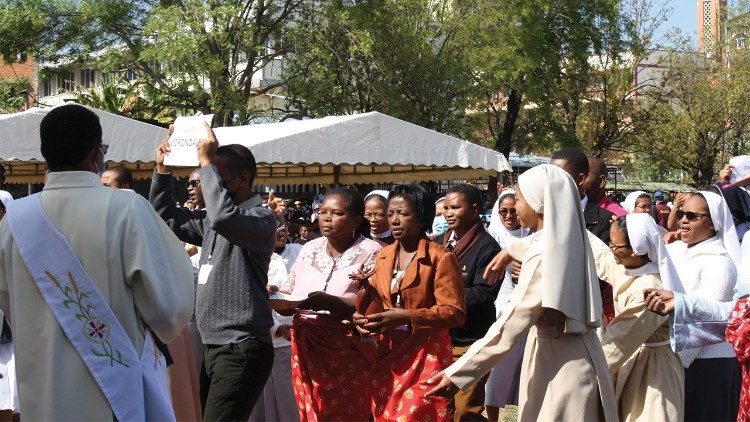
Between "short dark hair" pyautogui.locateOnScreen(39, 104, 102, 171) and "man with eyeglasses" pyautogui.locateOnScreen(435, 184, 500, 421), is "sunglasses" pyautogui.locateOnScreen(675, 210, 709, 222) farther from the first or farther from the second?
"short dark hair" pyautogui.locateOnScreen(39, 104, 102, 171)

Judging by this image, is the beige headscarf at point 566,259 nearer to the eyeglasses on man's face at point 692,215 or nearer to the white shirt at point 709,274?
the white shirt at point 709,274

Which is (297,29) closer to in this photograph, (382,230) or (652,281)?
(382,230)

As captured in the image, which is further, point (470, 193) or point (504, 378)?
point (504, 378)

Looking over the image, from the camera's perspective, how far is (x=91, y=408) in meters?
3.57

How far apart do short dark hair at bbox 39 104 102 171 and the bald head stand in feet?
14.4

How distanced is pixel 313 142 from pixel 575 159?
478 cm

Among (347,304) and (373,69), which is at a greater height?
(373,69)

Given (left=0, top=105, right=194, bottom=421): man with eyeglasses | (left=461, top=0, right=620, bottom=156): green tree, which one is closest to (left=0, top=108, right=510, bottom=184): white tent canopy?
(left=0, top=105, right=194, bottom=421): man with eyeglasses

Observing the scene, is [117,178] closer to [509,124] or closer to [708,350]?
[708,350]

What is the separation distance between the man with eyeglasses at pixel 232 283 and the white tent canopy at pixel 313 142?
17.9 feet

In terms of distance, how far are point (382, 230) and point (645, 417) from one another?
2.61 metres

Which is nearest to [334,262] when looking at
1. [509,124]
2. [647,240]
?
[647,240]

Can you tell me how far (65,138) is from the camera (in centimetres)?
376

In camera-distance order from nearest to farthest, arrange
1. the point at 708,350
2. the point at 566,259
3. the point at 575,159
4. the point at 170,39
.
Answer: the point at 566,259, the point at 708,350, the point at 575,159, the point at 170,39
